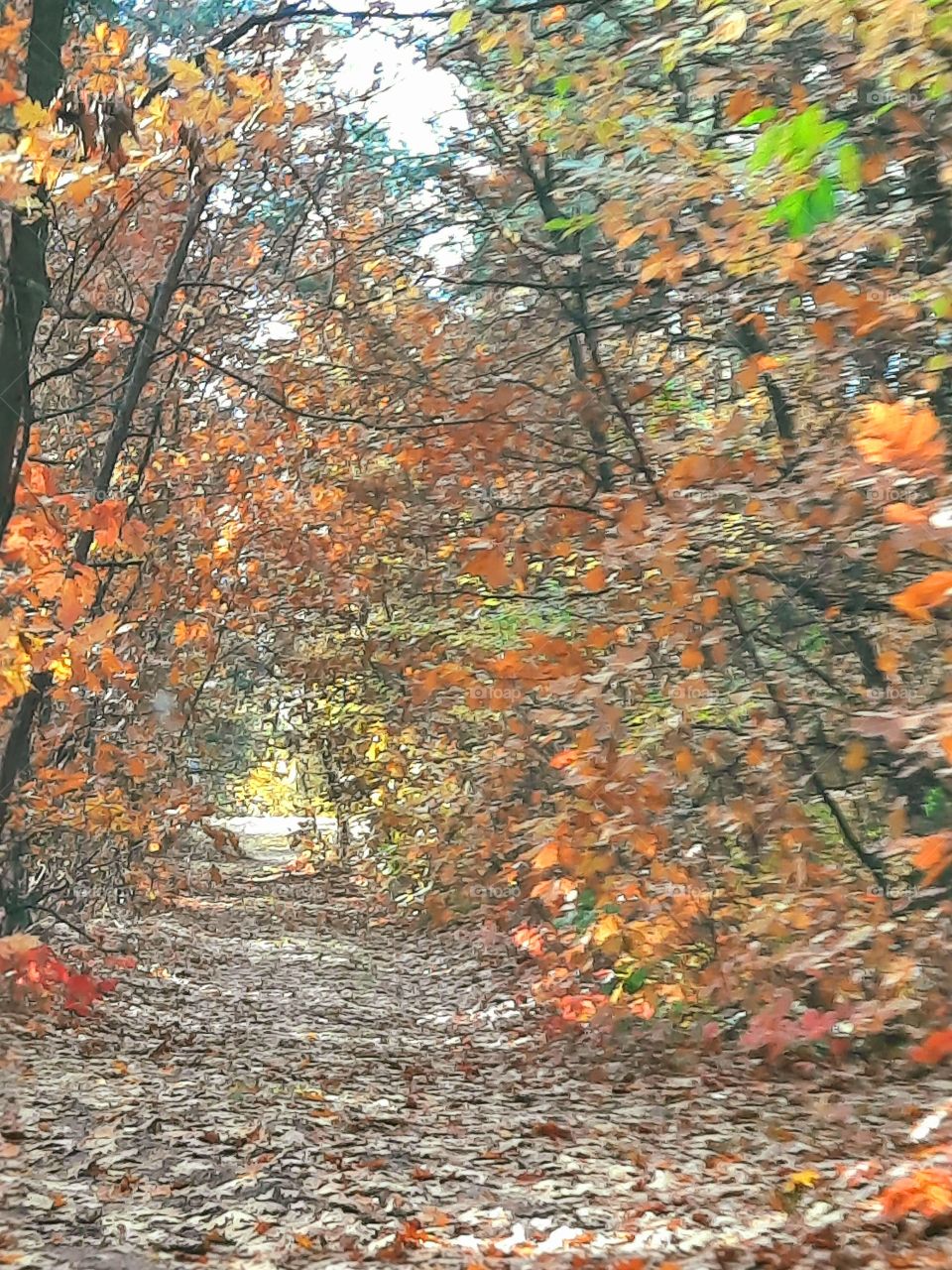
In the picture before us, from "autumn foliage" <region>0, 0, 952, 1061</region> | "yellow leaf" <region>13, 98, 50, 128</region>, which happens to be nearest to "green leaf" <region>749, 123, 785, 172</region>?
"autumn foliage" <region>0, 0, 952, 1061</region>

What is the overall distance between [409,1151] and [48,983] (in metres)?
3.24

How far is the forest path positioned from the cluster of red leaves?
0.20 meters

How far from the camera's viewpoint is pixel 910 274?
614cm

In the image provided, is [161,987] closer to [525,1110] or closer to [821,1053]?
[525,1110]

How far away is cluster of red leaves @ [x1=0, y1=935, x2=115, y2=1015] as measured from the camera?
751 centimetres

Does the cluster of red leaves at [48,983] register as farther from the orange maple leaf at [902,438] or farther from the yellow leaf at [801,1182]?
the orange maple leaf at [902,438]

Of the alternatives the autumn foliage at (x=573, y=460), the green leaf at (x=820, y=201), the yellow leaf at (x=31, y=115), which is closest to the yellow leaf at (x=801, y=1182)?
the autumn foliage at (x=573, y=460)

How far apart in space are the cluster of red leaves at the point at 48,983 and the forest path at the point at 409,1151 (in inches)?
7.8

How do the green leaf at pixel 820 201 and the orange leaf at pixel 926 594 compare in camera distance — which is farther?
the green leaf at pixel 820 201

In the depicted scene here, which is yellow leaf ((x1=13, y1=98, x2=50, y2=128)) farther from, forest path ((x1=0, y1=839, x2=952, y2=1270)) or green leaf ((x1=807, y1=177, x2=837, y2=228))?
forest path ((x1=0, y1=839, x2=952, y2=1270))

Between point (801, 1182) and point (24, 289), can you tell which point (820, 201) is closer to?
point (24, 289)

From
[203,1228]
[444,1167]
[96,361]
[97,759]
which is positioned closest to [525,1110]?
[444,1167]

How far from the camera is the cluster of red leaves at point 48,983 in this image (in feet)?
24.6

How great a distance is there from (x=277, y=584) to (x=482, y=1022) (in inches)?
202
